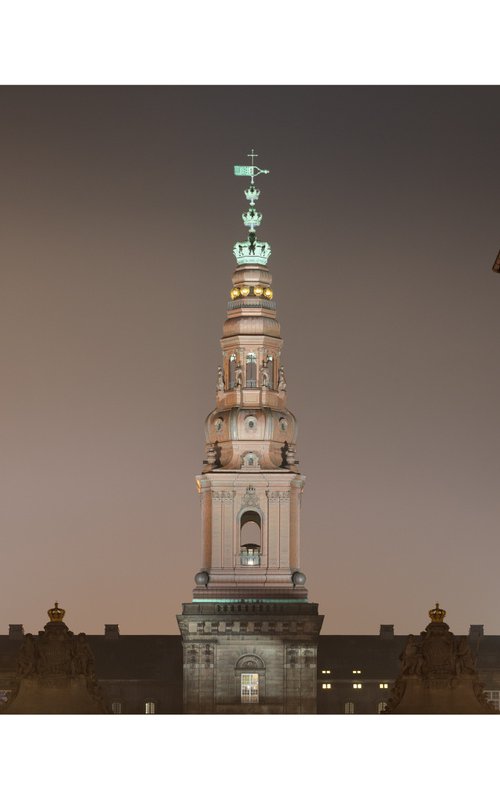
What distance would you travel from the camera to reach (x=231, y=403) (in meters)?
125

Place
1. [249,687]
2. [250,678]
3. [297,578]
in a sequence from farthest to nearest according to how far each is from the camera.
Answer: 1. [297,578]
2. [250,678]
3. [249,687]

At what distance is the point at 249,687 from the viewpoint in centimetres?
12038

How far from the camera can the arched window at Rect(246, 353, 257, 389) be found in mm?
125625

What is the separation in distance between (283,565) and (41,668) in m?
44.9

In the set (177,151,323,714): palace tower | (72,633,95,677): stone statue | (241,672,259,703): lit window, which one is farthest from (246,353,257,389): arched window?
(72,633,95,677): stone statue

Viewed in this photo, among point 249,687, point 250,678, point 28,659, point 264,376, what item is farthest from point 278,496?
point 28,659

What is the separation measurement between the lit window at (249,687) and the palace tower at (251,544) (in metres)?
0.04

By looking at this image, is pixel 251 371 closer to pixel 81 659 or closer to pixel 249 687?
pixel 249 687

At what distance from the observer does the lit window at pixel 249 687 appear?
393ft

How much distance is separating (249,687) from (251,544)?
23.1 feet

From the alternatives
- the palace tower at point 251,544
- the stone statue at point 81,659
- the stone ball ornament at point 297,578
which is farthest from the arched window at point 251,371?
the stone statue at point 81,659

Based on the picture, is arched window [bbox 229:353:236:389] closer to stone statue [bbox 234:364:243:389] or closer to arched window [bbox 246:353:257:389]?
stone statue [bbox 234:364:243:389]

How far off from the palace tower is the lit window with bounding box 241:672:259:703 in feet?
0.13

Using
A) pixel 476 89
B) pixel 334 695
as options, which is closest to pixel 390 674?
pixel 334 695
